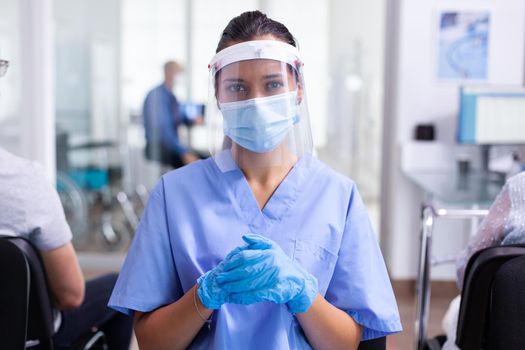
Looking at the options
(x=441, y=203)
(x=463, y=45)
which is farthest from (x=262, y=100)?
(x=463, y=45)

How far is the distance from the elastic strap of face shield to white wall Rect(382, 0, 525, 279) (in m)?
2.14

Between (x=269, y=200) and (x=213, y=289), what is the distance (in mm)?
256

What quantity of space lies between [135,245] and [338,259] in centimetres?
39

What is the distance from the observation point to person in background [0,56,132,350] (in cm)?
136

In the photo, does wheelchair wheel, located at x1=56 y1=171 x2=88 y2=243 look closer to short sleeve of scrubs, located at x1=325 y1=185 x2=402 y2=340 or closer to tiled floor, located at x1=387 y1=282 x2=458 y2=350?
tiled floor, located at x1=387 y1=282 x2=458 y2=350

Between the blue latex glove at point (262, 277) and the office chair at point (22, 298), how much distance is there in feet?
1.57

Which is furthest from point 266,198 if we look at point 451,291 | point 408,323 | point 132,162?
point 132,162

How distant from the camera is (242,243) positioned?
111cm

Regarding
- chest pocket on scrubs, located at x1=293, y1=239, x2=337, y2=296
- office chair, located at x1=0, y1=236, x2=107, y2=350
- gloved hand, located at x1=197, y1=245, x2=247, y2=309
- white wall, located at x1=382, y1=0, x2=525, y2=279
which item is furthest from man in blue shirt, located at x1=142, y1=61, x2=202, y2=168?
gloved hand, located at x1=197, y1=245, x2=247, y2=309

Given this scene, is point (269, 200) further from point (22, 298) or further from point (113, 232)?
point (113, 232)

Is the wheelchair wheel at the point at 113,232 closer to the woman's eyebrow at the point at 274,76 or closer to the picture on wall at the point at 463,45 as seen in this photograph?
the picture on wall at the point at 463,45

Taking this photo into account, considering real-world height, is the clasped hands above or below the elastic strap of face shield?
below

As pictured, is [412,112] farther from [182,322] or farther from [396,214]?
[182,322]

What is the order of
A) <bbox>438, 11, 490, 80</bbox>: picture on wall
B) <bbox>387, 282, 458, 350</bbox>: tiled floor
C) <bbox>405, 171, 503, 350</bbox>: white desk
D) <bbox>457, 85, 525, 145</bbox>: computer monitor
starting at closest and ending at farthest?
<bbox>405, 171, 503, 350</bbox>: white desk, <bbox>387, 282, 458, 350</bbox>: tiled floor, <bbox>457, 85, 525, 145</bbox>: computer monitor, <bbox>438, 11, 490, 80</bbox>: picture on wall
